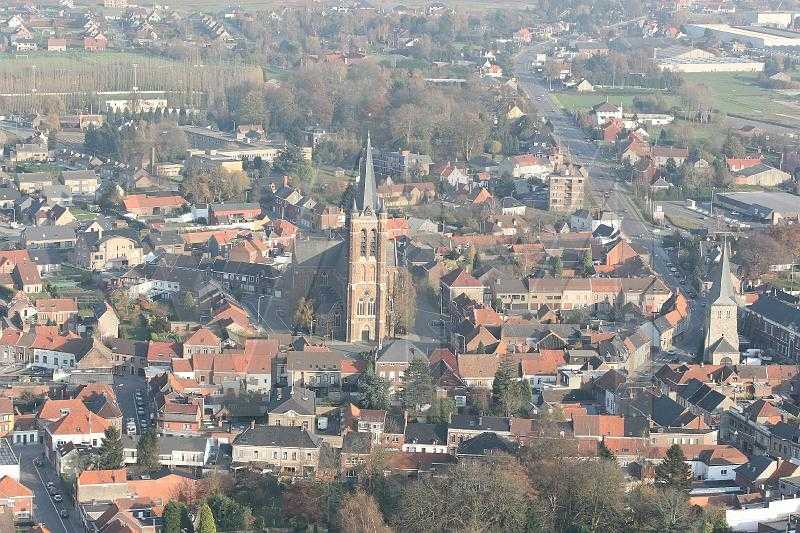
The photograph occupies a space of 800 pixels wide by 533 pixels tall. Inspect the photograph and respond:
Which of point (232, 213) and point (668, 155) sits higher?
point (232, 213)

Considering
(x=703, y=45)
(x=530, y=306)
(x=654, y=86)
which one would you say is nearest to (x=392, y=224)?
(x=530, y=306)

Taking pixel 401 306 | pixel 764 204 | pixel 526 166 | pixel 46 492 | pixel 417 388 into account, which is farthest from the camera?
pixel 526 166

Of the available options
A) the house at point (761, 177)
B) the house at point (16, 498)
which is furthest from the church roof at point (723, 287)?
the house at point (761, 177)

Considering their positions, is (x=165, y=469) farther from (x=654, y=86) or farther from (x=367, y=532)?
(x=654, y=86)

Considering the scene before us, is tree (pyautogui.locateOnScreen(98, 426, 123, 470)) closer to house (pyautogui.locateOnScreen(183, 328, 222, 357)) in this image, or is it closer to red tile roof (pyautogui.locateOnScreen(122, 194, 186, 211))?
house (pyautogui.locateOnScreen(183, 328, 222, 357))

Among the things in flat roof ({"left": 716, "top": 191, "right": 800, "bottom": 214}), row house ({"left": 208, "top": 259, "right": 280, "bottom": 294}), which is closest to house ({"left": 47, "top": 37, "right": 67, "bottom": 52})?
flat roof ({"left": 716, "top": 191, "right": 800, "bottom": 214})

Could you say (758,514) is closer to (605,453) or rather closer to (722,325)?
(605,453)

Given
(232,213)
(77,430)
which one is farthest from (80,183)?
(77,430)
